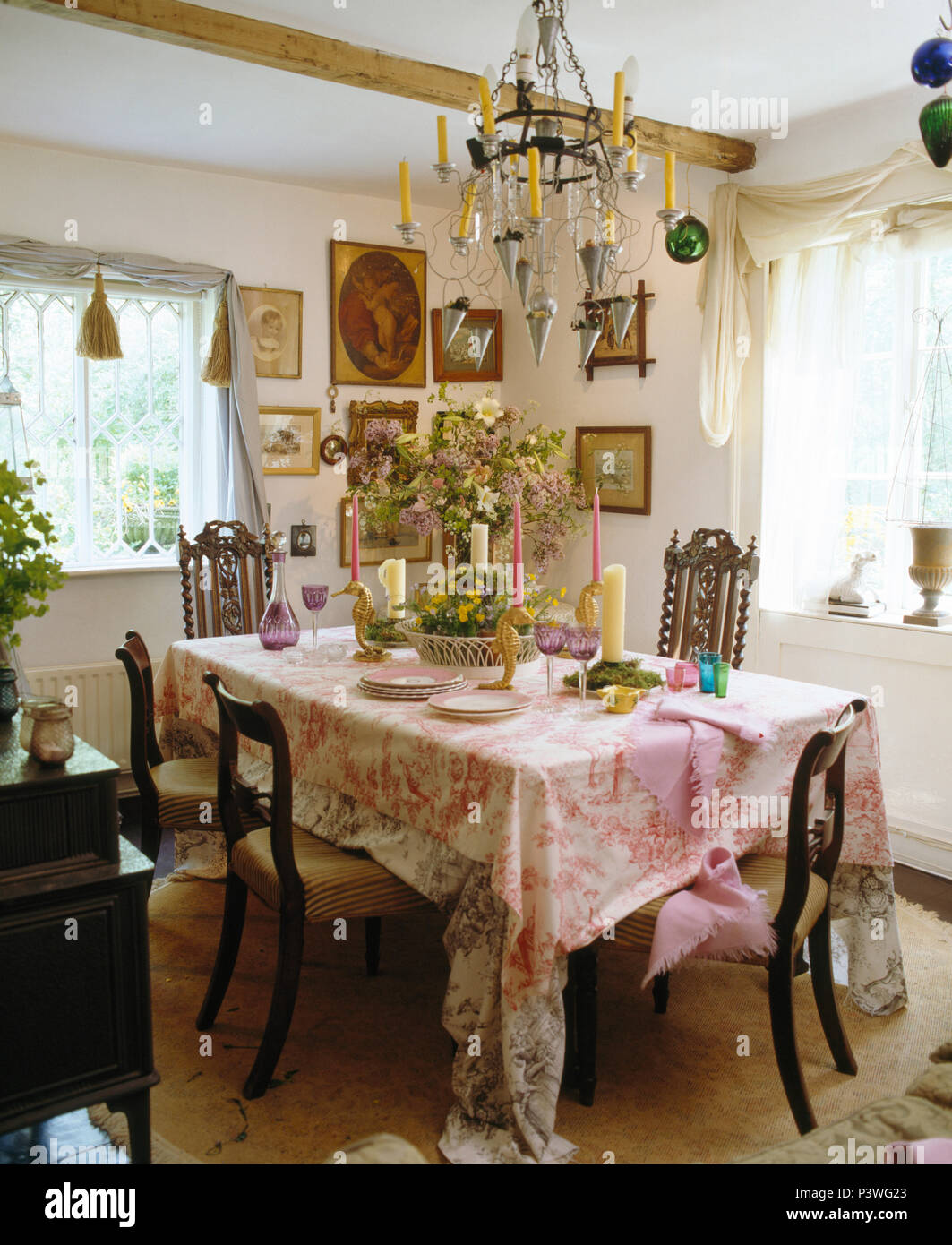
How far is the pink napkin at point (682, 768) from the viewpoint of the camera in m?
2.16

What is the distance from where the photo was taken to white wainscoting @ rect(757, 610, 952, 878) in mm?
3635

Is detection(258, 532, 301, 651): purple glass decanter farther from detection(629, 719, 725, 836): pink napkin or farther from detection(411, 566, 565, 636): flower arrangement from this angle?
detection(629, 719, 725, 836): pink napkin

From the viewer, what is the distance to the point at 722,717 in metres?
2.33

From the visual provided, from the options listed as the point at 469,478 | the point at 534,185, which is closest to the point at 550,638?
the point at 469,478

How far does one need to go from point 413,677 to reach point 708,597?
1.25 meters

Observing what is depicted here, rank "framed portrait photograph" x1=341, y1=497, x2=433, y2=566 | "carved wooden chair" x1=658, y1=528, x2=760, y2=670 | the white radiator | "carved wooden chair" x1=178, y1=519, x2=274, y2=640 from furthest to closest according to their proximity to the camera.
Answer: "framed portrait photograph" x1=341, y1=497, x2=433, y2=566 → the white radiator → "carved wooden chair" x1=178, y1=519, x2=274, y2=640 → "carved wooden chair" x1=658, y1=528, x2=760, y2=670

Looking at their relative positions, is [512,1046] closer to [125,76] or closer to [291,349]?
[125,76]

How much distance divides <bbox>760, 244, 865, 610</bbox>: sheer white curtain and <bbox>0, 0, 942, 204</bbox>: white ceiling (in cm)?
59

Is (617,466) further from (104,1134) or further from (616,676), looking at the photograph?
(104,1134)

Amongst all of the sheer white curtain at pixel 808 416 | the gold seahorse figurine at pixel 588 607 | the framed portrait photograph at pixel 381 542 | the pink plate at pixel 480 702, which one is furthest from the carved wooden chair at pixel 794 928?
the framed portrait photograph at pixel 381 542

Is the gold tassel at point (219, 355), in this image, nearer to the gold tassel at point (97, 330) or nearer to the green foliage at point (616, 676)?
the gold tassel at point (97, 330)

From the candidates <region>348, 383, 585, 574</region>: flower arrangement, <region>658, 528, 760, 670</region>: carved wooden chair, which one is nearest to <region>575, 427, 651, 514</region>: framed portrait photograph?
<region>348, 383, 585, 574</region>: flower arrangement

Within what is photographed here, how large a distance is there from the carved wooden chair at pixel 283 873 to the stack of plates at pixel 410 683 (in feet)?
1.18
